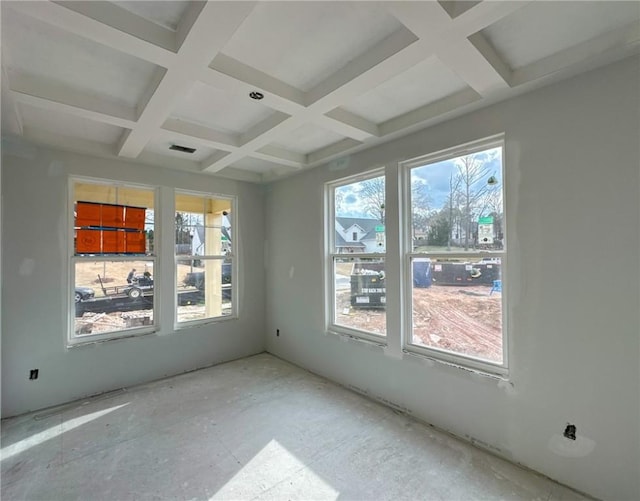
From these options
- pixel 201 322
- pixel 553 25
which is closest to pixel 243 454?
pixel 201 322

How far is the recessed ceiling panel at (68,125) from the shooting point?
2484mm

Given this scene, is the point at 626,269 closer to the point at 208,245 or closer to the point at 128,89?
the point at 128,89

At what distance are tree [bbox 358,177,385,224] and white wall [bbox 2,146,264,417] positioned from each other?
2.45 metres

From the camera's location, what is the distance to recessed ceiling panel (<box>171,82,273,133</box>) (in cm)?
228

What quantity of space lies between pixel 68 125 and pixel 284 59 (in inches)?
86.5

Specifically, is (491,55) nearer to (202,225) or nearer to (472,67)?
(472,67)

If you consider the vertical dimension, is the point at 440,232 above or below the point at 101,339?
above

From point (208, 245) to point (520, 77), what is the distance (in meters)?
3.80

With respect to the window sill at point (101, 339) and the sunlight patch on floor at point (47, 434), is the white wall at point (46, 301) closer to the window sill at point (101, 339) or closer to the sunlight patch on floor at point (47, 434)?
the window sill at point (101, 339)

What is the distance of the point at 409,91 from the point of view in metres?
2.27

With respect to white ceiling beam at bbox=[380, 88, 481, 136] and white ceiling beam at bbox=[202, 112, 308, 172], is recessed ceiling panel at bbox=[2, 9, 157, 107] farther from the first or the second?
white ceiling beam at bbox=[380, 88, 481, 136]

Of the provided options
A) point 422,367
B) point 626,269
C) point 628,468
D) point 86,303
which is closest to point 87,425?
point 86,303

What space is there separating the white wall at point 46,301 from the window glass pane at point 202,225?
1.45 feet

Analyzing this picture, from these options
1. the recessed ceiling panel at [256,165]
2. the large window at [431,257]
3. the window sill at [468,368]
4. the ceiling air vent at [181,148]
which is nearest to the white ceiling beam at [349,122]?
the large window at [431,257]
